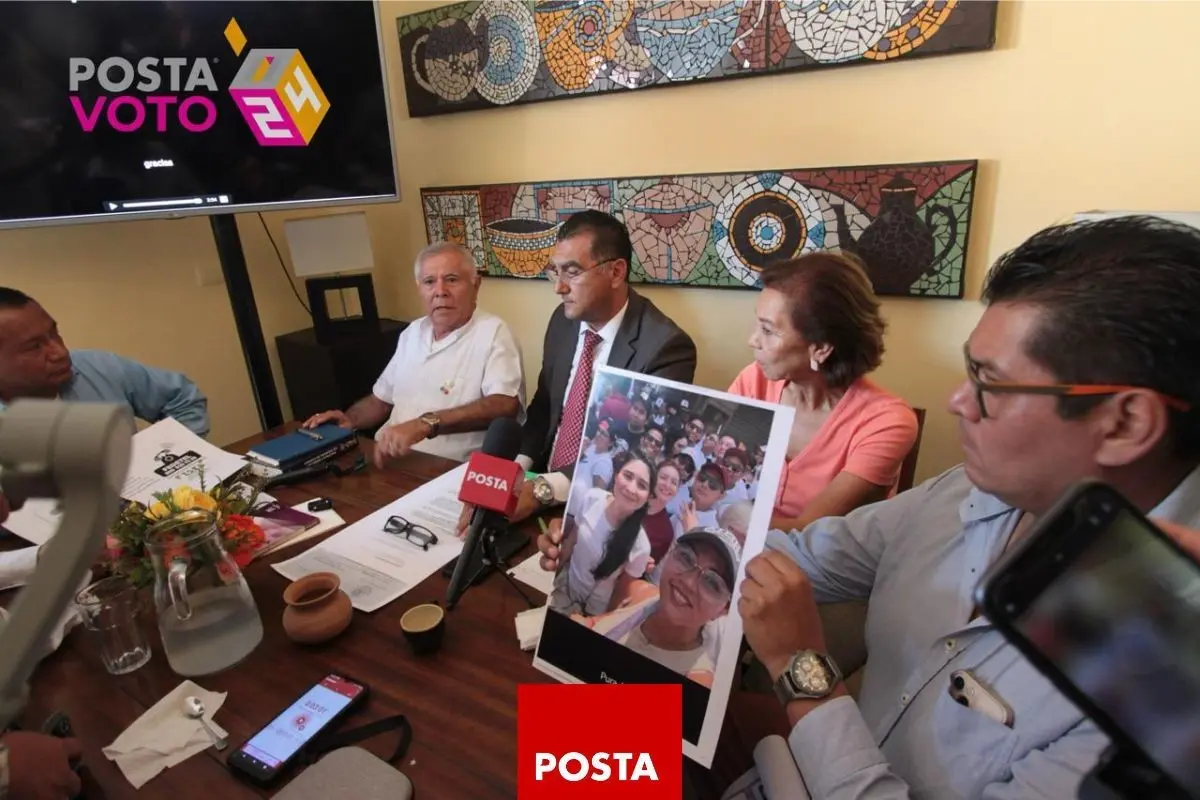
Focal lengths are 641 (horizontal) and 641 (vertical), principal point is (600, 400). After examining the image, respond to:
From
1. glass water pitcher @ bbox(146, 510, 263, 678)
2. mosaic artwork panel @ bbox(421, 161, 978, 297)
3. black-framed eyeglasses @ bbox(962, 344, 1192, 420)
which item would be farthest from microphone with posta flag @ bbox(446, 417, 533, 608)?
mosaic artwork panel @ bbox(421, 161, 978, 297)

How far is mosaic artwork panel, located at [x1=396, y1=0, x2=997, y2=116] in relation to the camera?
180cm

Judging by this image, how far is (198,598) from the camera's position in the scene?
1.02 meters

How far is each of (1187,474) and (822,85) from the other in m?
1.67

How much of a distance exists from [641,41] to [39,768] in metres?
2.37

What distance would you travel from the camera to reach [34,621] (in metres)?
0.34

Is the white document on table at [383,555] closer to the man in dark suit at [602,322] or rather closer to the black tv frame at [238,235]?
the man in dark suit at [602,322]

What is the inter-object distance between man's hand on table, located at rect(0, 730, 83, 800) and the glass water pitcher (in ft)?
0.64

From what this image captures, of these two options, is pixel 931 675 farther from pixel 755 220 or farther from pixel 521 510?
pixel 755 220

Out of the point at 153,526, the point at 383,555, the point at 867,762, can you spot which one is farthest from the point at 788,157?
the point at 153,526

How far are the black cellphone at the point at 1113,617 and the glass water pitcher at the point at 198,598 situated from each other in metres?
1.04

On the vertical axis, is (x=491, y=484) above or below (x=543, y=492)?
above

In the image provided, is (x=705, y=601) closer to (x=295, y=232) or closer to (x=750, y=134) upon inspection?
(x=750, y=134)

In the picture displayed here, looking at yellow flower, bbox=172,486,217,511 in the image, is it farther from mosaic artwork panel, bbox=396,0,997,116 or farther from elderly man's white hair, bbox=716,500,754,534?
mosaic artwork panel, bbox=396,0,997,116

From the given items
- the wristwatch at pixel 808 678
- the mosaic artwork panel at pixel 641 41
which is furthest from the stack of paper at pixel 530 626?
the mosaic artwork panel at pixel 641 41
